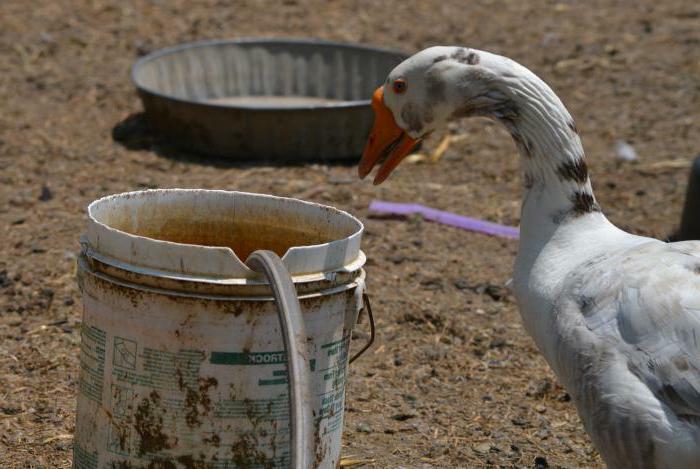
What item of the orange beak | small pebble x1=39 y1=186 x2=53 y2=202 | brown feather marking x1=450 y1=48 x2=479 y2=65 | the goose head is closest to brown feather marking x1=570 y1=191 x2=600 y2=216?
the goose head

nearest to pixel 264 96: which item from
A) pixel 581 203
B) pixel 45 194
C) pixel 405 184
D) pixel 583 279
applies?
pixel 405 184

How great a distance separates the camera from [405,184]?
6.09 m

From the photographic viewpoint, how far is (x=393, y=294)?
4680mm

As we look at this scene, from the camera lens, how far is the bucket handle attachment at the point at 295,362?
2.22 meters

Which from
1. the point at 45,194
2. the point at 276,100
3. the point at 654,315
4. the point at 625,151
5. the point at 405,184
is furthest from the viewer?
the point at 276,100

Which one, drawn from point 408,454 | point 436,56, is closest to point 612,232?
point 436,56

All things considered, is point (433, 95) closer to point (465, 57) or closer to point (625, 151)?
point (465, 57)

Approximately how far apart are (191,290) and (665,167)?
4.54 meters

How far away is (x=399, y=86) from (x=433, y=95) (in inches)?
5.0

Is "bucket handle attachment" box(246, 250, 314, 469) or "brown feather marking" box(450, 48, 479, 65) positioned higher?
"brown feather marking" box(450, 48, 479, 65)

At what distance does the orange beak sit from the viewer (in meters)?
3.33

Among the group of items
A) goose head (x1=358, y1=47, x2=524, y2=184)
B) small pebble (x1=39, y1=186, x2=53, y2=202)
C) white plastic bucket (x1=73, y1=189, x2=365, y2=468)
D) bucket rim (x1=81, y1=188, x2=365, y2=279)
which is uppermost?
goose head (x1=358, y1=47, x2=524, y2=184)

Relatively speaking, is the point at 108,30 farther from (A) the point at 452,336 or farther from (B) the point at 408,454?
(B) the point at 408,454

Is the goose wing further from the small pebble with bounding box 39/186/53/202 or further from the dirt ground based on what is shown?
the small pebble with bounding box 39/186/53/202
